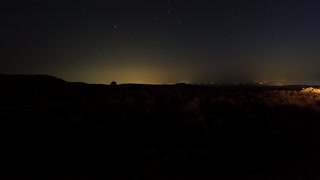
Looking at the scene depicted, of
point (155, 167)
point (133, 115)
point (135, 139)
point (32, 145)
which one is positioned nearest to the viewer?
point (155, 167)

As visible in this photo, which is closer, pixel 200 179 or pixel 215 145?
pixel 200 179

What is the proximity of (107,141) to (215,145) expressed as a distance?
474 centimetres

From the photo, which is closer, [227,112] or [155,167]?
[155,167]

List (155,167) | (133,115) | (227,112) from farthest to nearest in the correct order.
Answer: (227,112), (133,115), (155,167)

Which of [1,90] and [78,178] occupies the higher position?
[1,90]

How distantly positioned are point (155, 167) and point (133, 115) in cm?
1110

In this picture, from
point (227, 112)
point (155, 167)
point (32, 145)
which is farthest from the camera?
point (227, 112)

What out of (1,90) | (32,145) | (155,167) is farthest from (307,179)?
(1,90)

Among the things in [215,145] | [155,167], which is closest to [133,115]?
[215,145]

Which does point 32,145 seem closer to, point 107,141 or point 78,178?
point 107,141

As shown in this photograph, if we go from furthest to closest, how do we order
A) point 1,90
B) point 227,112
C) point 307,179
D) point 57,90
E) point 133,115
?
point 57,90 → point 1,90 → point 227,112 → point 133,115 → point 307,179

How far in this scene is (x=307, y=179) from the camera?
13.8 meters

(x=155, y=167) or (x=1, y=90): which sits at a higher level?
(x=1, y=90)

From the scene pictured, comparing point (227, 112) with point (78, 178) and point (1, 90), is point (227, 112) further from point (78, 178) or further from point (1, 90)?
point (1, 90)
